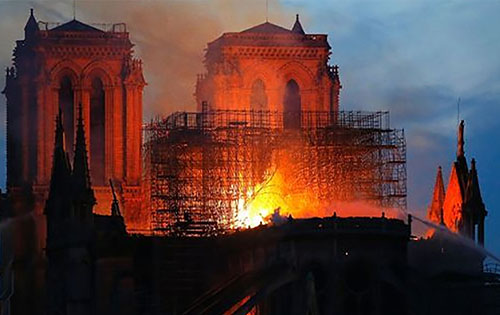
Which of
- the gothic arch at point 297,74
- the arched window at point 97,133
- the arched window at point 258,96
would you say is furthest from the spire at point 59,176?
the gothic arch at point 297,74

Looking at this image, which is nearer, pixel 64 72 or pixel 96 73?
pixel 64 72

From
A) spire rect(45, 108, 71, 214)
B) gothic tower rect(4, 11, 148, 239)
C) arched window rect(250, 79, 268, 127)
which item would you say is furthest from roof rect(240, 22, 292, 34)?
spire rect(45, 108, 71, 214)

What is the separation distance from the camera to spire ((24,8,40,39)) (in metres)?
123

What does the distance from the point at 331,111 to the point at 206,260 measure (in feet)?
57.2

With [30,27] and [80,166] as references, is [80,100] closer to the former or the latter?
[30,27]

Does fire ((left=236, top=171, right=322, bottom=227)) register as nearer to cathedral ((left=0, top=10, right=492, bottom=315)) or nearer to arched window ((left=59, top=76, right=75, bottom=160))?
cathedral ((left=0, top=10, right=492, bottom=315))

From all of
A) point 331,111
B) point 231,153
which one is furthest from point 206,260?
point 331,111

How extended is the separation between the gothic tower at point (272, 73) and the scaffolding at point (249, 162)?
1.39m

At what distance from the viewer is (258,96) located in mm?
120875

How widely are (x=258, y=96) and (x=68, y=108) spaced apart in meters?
12.3

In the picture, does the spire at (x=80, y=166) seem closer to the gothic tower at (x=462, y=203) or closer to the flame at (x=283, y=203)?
the flame at (x=283, y=203)

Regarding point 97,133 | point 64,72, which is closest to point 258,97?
point 97,133

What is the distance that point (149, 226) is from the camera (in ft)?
400

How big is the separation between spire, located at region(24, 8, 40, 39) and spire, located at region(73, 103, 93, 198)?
993 centimetres
